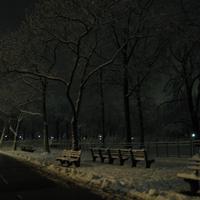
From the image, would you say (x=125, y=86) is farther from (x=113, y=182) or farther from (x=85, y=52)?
(x=113, y=182)

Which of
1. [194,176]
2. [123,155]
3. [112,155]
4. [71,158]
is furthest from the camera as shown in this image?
[71,158]

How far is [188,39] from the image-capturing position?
111ft

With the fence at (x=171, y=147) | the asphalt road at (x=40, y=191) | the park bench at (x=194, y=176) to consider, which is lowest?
the asphalt road at (x=40, y=191)

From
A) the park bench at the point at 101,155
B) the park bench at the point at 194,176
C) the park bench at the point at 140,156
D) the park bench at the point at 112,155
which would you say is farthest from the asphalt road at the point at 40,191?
the park bench at the point at 101,155

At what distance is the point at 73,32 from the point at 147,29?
6116 mm

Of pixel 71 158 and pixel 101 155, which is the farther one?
pixel 101 155

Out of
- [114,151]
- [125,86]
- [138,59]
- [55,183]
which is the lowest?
[55,183]

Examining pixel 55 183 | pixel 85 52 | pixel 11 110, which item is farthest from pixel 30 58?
pixel 11 110

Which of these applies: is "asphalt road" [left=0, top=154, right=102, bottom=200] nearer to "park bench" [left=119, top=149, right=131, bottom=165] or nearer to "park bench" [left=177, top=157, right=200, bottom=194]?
"park bench" [left=177, top=157, right=200, bottom=194]

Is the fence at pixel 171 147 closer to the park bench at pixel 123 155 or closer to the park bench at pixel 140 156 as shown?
the park bench at pixel 123 155

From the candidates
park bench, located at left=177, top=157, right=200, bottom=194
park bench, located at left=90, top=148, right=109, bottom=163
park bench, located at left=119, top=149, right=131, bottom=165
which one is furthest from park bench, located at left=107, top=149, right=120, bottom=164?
park bench, located at left=177, top=157, right=200, bottom=194

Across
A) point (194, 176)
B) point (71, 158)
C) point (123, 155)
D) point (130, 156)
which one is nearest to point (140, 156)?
point (130, 156)

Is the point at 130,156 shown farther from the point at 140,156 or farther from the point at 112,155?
the point at 112,155

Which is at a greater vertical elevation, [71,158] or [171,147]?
[171,147]
